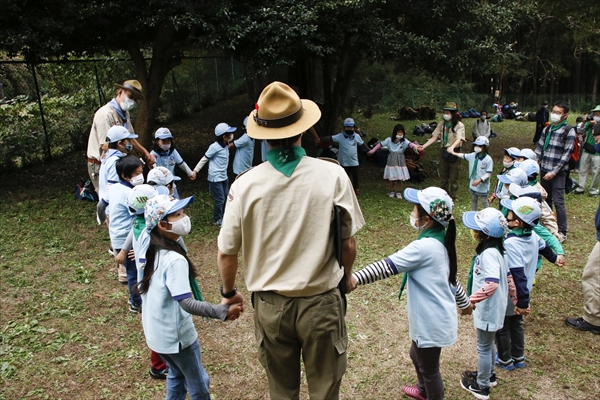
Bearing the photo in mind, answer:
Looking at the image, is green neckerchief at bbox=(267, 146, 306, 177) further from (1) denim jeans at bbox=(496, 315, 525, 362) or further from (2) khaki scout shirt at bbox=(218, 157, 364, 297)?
(1) denim jeans at bbox=(496, 315, 525, 362)

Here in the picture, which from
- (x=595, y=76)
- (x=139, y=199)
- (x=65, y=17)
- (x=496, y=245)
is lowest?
(x=595, y=76)

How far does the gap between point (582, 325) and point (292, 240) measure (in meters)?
4.02

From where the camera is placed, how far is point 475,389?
4.00m

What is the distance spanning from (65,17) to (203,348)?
22.1 ft

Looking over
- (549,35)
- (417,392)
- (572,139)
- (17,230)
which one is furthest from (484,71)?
(549,35)

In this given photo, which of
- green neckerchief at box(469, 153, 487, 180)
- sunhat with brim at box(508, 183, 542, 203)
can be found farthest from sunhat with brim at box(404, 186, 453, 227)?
green neckerchief at box(469, 153, 487, 180)

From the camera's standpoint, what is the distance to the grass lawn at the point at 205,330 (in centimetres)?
418

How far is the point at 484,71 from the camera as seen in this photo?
10844mm

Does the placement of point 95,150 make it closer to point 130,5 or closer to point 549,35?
point 130,5

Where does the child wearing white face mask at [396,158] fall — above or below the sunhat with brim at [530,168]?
below

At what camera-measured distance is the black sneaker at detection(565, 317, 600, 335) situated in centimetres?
506

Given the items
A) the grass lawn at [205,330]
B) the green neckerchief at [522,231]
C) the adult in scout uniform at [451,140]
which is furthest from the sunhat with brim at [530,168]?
the adult in scout uniform at [451,140]

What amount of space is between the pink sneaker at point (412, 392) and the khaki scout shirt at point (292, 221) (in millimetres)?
1796

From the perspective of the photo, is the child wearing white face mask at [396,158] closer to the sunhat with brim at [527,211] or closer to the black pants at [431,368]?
the sunhat with brim at [527,211]
